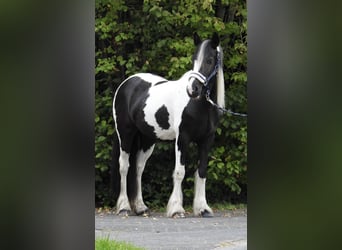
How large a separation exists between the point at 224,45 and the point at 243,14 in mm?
483

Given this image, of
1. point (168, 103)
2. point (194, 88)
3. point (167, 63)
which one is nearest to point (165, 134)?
point (168, 103)

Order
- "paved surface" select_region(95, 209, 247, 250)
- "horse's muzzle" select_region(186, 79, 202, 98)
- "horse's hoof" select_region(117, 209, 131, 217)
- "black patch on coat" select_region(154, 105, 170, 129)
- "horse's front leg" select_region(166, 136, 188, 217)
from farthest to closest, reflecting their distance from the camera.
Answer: "horse's hoof" select_region(117, 209, 131, 217), "black patch on coat" select_region(154, 105, 170, 129), "horse's front leg" select_region(166, 136, 188, 217), "horse's muzzle" select_region(186, 79, 202, 98), "paved surface" select_region(95, 209, 247, 250)

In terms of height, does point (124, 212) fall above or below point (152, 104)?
below

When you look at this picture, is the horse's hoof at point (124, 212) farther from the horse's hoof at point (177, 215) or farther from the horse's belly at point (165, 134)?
Result: the horse's belly at point (165, 134)

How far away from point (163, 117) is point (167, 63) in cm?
146

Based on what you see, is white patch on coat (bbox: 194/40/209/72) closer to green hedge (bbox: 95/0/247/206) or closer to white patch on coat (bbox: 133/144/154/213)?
green hedge (bbox: 95/0/247/206)

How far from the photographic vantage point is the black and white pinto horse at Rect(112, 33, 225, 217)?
6.26m

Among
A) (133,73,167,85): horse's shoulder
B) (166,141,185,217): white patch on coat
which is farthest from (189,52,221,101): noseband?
(133,73,167,85): horse's shoulder

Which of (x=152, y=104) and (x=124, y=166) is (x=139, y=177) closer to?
(x=124, y=166)

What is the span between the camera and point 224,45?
7961 mm

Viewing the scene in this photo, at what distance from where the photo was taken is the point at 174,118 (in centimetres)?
658
